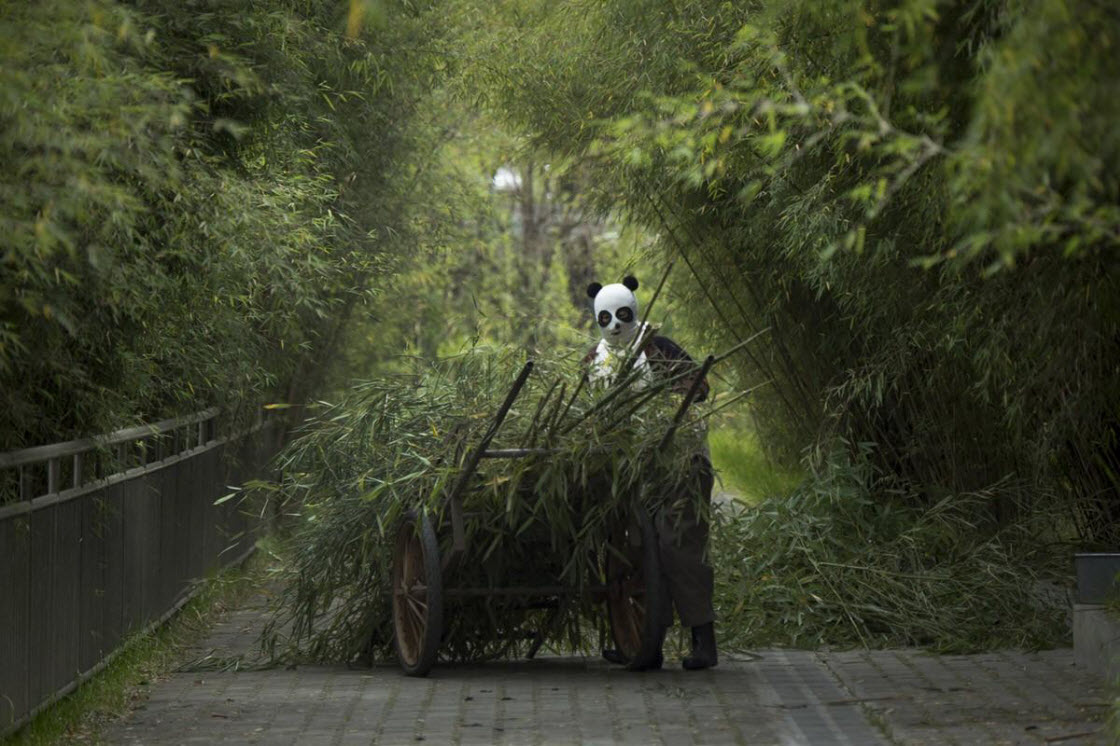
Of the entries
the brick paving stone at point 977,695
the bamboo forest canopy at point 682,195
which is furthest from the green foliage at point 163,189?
the brick paving stone at point 977,695

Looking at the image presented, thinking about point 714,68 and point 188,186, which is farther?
point 714,68

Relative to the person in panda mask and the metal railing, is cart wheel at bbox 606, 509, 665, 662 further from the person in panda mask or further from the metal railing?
the metal railing

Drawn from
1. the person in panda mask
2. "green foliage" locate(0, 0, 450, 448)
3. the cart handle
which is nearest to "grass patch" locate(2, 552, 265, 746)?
"green foliage" locate(0, 0, 450, 448)

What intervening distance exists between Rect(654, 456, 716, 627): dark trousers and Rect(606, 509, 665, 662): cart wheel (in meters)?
0.07

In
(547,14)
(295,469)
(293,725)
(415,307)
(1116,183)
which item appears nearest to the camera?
(1116,183)

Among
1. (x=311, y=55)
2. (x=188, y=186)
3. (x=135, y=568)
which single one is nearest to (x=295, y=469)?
(x=135, y=568)

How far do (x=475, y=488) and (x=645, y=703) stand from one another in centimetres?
120

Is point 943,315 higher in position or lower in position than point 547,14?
lower

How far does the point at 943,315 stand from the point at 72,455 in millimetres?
4039

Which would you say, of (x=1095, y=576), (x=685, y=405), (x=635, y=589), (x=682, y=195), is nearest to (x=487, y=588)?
(x=635, y=589)

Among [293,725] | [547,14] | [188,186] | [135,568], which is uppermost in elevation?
[547,14]

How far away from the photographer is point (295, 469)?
347 inches

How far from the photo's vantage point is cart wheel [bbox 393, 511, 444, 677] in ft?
25.9

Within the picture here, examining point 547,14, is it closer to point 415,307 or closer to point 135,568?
point 135,568
